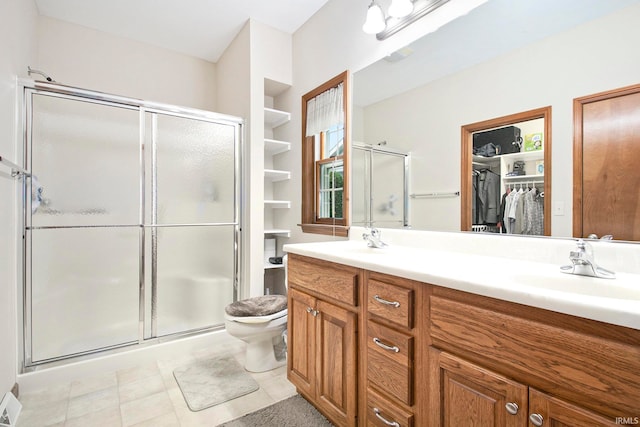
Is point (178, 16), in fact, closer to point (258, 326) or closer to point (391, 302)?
point (258, 326)

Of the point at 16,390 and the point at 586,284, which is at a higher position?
the point at 586,284

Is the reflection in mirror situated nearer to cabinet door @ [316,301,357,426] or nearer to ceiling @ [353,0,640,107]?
ceiling @ [353,0,640,107]

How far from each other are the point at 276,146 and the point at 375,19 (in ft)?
4.47

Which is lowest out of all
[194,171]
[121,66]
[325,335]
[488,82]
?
[325,335]

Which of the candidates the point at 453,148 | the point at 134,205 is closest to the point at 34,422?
the point at 134,205

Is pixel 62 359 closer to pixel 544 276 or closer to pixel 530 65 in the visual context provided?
pixel 544 276

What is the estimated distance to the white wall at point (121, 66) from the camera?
2512mm

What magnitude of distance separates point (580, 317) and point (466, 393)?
1.28 feet

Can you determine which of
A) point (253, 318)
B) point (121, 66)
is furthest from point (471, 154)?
point (121, 66)

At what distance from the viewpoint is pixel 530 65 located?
122 centimetres

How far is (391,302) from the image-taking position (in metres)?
1.11

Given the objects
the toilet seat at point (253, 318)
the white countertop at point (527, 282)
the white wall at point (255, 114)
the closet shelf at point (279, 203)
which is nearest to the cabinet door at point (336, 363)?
the white countertop at point (527, 282)

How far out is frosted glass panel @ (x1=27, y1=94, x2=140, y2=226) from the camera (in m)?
1.91

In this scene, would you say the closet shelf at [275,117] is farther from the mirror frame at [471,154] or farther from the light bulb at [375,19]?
the mirror frame at [471,154]
